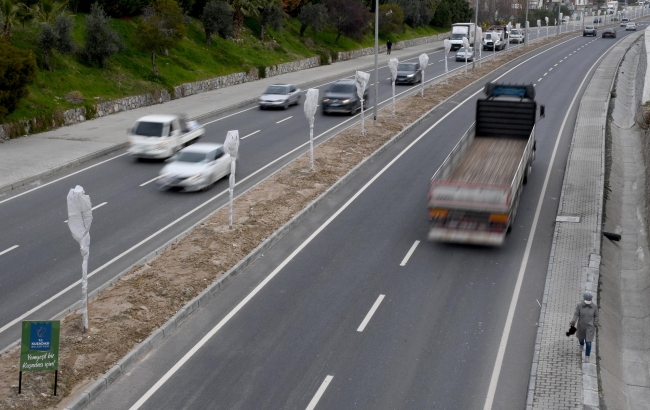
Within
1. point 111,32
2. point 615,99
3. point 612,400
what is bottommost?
point 612,400

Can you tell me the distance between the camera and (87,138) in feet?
102

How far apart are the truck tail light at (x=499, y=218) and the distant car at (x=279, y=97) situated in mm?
22171

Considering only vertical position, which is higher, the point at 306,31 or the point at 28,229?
the point at 306,31

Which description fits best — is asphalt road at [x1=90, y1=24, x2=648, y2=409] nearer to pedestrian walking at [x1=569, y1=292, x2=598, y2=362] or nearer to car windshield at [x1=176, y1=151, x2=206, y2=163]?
pedestrian walking at [x1=569, y1=292, x2=598, y2=362]

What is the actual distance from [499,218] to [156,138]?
1431cm

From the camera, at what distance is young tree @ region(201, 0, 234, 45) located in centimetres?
4978

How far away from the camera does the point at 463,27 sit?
78750 mm

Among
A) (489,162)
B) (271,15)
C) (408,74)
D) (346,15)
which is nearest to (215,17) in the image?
(271,15)

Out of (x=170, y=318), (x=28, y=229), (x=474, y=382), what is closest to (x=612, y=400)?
(x=474, y=382)

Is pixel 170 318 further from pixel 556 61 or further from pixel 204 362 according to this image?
pixel 556 61

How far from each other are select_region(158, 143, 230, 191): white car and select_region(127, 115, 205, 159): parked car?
8.82 ft

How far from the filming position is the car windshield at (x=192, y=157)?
24.4 metres

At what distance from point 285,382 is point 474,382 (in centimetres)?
329

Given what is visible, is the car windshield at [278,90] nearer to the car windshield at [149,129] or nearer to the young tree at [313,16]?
the car windshield at [149,129]
